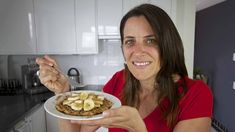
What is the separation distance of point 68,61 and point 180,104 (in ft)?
6.68

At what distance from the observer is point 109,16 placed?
88.2 inches

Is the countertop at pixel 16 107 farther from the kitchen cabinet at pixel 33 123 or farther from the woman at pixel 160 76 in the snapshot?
the woman at pixel 160 76

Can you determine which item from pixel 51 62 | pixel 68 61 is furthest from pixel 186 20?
pixel 51 62

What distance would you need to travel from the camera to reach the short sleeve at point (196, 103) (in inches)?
30.3

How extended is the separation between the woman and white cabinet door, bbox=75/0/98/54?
4.32ft

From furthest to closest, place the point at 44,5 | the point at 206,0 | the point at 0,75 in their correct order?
1. the point at 206,0
2. the point at 0,75
3. the point at 44,5

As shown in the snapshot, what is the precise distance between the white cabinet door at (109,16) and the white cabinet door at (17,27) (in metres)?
0.80

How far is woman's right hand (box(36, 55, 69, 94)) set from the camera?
32.5 inches

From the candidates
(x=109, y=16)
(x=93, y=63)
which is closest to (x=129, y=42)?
(x=109, y=16)

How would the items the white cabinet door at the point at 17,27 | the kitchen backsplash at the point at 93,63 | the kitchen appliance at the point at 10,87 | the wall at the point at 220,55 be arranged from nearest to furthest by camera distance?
the white cabinet door at the point at 17,27, the kitchen appliance at the point at 10,87, the kitchen backsplash at the point at 93,63, the wall at the point at 220,55

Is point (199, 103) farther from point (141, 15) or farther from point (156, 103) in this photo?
point (141, 15)

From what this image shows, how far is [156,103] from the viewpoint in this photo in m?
0.93

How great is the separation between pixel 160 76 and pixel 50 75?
519mm

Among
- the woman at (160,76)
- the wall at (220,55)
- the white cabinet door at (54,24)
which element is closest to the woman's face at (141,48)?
the woman at (160,76)
